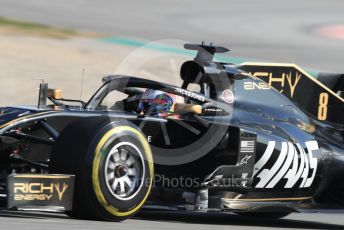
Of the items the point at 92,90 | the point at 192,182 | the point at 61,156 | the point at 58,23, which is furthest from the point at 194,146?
the point at 58,23

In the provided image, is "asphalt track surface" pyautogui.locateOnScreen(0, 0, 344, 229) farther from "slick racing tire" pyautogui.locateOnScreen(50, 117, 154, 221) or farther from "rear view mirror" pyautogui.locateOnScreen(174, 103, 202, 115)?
"slick racing tire" pyautogui.locateOnScreen(50, 117, 154, 221)

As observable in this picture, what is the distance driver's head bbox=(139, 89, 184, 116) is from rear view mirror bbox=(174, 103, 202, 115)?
28 cm

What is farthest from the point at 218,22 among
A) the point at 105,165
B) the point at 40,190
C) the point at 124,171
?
the point at 40,190

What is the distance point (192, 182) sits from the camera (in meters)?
7.98

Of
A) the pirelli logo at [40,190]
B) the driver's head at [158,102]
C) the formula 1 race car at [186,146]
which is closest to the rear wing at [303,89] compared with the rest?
the formula 1 race car at [186,146]

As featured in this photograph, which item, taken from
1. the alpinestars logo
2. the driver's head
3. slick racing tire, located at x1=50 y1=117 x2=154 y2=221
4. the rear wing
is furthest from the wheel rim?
the rear wing

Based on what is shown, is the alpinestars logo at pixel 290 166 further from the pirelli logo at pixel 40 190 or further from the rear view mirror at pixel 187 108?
the pirelli logo at pixel 40 190

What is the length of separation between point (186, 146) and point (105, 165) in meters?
1.23

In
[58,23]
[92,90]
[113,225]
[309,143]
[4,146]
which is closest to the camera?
[113,225]

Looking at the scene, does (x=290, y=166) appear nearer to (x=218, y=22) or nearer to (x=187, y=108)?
(x=187, y=108)

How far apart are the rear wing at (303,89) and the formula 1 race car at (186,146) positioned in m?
0.01

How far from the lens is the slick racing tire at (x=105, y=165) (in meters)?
6.92

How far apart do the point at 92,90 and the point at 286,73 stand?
7.75 m

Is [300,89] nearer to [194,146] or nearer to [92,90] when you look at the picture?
[194,146]
